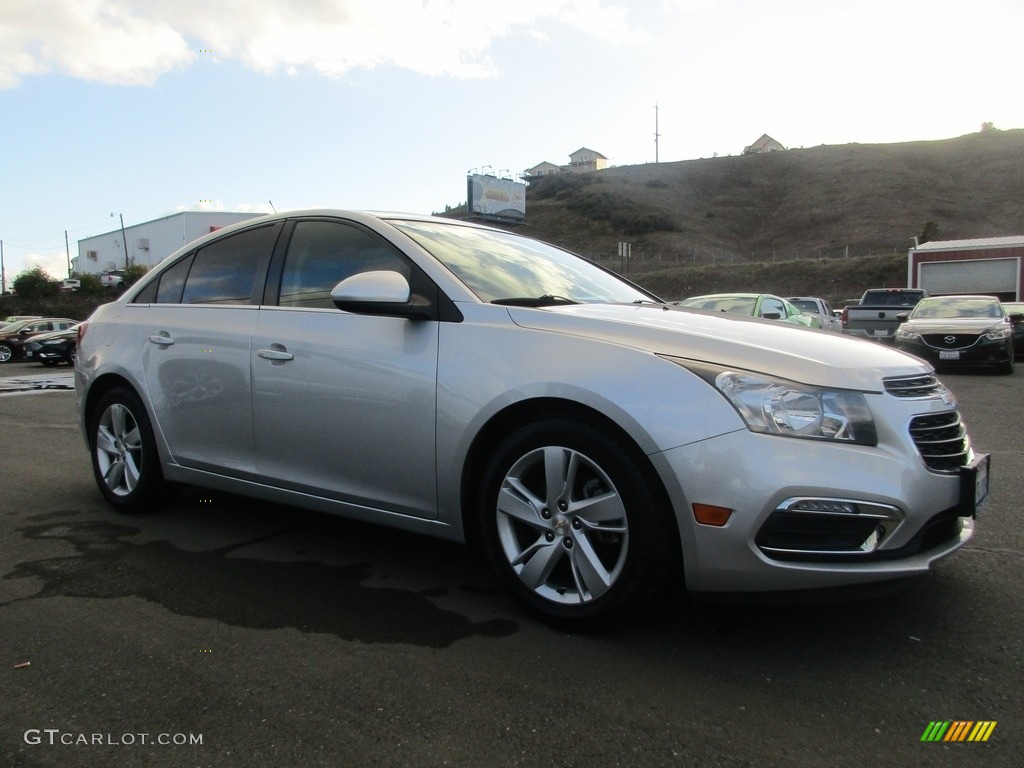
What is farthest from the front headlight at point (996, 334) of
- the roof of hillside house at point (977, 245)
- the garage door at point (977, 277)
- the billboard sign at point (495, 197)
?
the billboard sign at point (495, 197)

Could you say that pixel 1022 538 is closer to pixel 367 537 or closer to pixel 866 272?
pixel 367 537

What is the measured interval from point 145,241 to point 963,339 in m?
78.4

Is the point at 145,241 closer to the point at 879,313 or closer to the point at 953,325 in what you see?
the point at 879,313

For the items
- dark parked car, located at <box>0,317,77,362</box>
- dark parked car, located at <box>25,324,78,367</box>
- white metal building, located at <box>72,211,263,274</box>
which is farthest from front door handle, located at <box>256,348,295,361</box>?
white metal building, located at <box>72,211,263,274</box>

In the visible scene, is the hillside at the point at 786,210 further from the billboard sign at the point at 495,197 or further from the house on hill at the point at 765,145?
the house on hill at the point at 765,145

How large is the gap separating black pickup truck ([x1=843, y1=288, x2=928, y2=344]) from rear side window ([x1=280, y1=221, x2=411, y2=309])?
14.2 meters

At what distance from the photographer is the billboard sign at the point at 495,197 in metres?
51.8

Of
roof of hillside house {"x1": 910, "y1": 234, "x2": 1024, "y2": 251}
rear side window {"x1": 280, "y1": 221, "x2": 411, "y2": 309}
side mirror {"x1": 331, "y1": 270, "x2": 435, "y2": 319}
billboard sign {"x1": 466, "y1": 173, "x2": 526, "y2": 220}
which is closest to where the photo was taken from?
side mirror {"x1": 331, "y1": 270, "x2": 435, "y2": 319}

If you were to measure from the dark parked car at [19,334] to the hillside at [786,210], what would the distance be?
118ft

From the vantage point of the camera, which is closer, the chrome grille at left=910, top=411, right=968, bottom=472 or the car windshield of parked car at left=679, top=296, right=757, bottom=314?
the chrome grille at left=910, top=411, right=968, bottom=472

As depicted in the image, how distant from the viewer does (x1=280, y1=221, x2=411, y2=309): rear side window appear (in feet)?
11.7

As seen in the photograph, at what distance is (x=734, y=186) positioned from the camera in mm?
92250

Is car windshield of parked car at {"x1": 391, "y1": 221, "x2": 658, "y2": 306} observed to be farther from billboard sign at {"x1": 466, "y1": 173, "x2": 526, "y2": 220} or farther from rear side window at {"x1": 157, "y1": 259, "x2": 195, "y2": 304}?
billboard sign at {"x1": 466, "y1": 173, "x2": 526, "y2": 220}

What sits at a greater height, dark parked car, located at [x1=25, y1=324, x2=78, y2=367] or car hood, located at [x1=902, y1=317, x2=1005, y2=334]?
car hood, located at [x1=902, y1=317, x2=1005, y2=334]
